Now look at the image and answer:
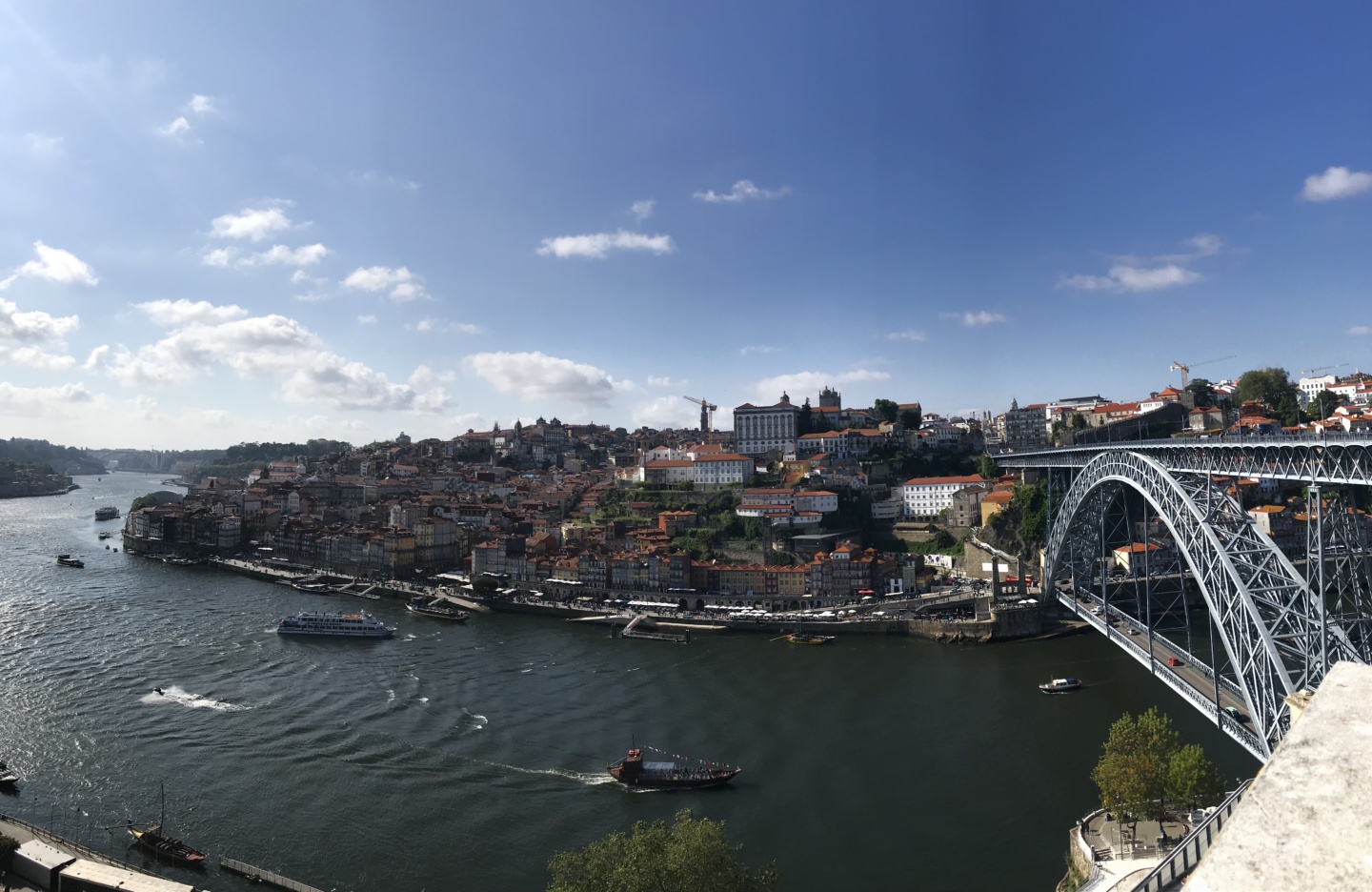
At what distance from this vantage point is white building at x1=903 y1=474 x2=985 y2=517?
44844 mm

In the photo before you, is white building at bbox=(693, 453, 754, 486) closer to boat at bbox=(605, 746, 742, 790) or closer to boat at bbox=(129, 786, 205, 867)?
boat at bbox=(605, 746, 742, 790)

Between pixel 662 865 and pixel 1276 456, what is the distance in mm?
12090

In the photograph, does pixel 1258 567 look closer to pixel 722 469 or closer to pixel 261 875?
pixel 261 875

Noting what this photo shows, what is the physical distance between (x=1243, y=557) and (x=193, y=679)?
1061 inches

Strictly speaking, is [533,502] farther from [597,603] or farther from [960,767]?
[960,767]

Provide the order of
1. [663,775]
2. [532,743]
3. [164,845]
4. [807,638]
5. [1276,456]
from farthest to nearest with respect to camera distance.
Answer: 1. [807,638]
2. [532,743]
3. [663,775]
4. [164,845]
5. [1276,456]

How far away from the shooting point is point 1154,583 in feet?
108

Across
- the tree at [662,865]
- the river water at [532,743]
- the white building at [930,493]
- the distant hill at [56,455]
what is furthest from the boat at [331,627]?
the distant hill at [56,455]

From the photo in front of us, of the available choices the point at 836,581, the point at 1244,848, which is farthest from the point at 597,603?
the point at 1244,848

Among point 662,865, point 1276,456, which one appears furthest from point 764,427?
point 662,865

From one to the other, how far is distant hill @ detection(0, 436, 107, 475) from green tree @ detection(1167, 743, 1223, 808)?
598ft

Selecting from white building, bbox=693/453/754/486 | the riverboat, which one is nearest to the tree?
the riverboat

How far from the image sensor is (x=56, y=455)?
157 metres

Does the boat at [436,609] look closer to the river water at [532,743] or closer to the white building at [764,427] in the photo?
the river water at [532,743]
